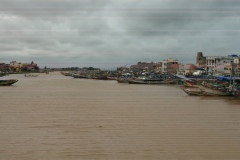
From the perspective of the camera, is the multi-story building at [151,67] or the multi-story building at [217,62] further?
the multi-story building at [151,67]

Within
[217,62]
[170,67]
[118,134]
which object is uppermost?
[217,62]

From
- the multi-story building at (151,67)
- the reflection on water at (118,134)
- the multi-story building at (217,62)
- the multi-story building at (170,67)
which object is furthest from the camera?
the multi-story building at (151,67)

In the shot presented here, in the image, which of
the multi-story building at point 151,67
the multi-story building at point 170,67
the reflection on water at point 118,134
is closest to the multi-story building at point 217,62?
the multi-story building at point 170,67

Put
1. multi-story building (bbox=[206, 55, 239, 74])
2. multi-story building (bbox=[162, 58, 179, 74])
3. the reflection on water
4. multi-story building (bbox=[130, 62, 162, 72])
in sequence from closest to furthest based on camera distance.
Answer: the reflection on water → multi-story building (bbox=[206, 55, 239, 74]) → multi-story building (bbox=[162, 58, 179, 74]) → multi-story building (bbox=[130, 62, 162, 72])

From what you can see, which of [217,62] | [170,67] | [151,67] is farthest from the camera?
[151,67]

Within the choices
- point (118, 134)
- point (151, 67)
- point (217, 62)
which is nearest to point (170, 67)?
point (217, 62)

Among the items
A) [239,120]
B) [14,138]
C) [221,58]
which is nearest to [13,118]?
[14,138]

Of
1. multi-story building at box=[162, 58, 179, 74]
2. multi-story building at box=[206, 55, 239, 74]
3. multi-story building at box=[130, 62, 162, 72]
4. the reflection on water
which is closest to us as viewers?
the reflection on water

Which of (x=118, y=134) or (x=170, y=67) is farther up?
(x=170, y=67)

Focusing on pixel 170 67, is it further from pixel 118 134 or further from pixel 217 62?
pixel 118 134

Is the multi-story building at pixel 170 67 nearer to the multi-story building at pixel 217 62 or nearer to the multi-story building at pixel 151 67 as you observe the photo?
the multi-story building at pixel 151 67

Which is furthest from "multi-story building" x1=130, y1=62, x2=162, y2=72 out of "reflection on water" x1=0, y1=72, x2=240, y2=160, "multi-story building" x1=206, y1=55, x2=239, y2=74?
"reflection on water" x1=0, y1=72, x2=240, y2=160

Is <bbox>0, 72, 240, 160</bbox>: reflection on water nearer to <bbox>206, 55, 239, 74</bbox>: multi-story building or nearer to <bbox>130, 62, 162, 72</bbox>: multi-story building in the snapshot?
<bbox>206, 55, 239, 74</bbox>: multi-story building

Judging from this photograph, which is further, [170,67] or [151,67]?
[151,67]
